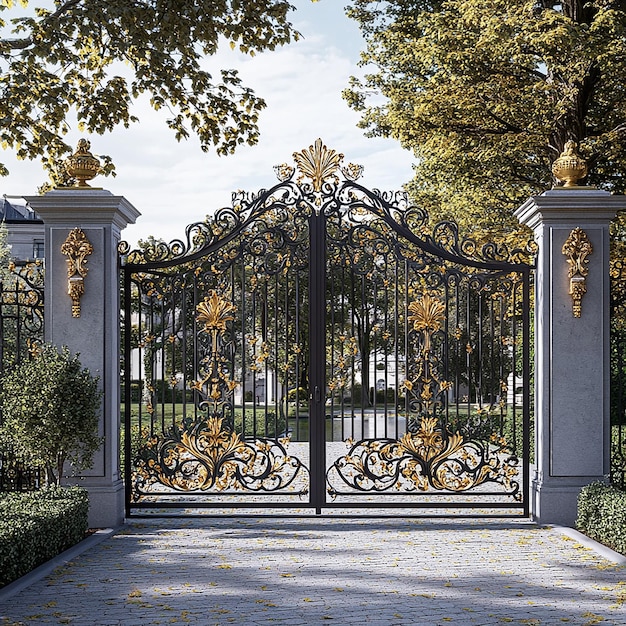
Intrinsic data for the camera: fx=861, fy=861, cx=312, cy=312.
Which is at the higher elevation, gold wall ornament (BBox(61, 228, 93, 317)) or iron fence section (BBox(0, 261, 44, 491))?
gold wall ornament (BBox(61, 228, 93, 317))

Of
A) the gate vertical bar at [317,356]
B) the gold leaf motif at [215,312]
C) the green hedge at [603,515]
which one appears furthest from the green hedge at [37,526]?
the green hedge at [603,515]

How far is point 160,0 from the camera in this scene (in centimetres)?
1134

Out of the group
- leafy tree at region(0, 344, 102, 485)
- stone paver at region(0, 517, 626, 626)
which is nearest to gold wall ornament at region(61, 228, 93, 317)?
leafy tree at region(0, 344, 102, 485)

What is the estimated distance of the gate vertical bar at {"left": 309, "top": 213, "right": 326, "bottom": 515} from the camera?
8.76 m

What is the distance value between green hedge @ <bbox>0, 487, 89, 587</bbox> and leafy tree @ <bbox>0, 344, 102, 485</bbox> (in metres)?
0.37

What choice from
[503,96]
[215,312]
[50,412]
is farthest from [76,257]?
[503,96]

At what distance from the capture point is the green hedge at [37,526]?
6.37 meters

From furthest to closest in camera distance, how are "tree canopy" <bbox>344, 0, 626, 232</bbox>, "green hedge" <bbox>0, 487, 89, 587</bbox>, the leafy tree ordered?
1. "tree canopy" <bbox>344, 0, 626, 232</bbox>
2. the leafy tree
3. "green hedge" <bbox>0, 487, 89, 587</bbox>

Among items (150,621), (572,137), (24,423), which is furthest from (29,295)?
(572,137)

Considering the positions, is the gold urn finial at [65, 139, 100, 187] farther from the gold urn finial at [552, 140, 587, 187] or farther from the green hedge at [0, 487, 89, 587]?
the gold urn finial at [552, 140, 587, 187]

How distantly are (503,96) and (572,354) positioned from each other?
734 centimetres

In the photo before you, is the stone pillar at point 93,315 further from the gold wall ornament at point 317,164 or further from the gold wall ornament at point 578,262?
the gold wall ornament at point 578,262

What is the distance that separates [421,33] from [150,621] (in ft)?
47.3

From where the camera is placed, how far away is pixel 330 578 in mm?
6559
